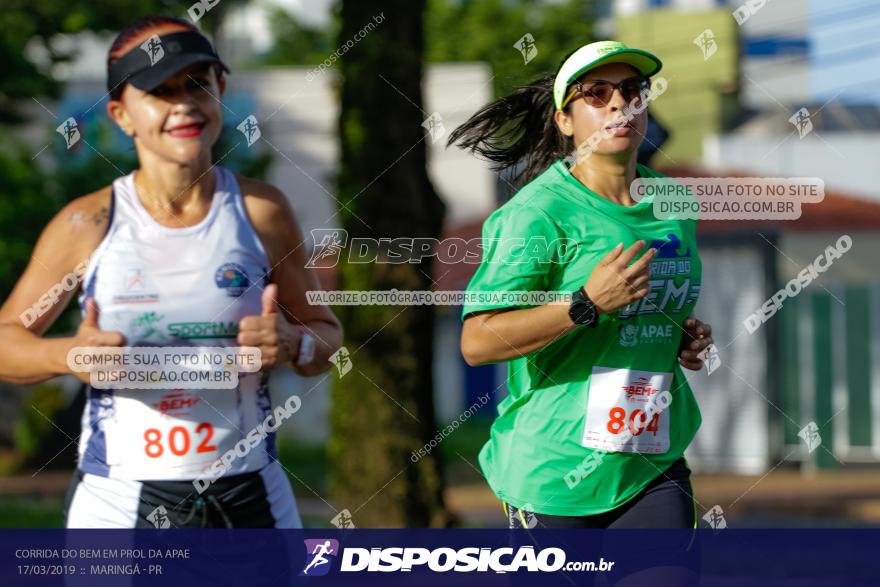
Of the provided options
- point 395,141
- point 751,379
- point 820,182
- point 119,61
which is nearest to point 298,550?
point 119,61

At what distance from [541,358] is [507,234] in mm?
337

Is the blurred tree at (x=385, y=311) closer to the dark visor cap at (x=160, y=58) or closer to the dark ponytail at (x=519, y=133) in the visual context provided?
the dark ponytail at (x=519, y=133)

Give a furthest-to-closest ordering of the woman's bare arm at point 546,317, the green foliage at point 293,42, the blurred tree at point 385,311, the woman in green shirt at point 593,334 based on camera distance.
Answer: the green foliage at point 293,42, the blurred tree at point 385,311, the woman in green shirt at point 593,334, the woman's bare arm at point 546,317

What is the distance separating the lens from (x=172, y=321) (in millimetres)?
3783

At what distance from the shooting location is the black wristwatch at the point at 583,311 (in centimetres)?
348

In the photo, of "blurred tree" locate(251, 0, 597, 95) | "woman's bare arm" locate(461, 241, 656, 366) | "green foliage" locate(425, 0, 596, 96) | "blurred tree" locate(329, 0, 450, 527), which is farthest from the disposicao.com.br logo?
"blurred tree" locate(251, 0, 597, 95)

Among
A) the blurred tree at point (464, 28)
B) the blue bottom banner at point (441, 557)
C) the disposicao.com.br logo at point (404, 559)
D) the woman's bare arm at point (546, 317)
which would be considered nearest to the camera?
the woman's bare arm at point (546, 317)

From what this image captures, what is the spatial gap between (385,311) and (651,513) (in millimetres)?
4566

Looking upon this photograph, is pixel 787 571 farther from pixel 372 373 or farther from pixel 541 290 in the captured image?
pixel 372 373

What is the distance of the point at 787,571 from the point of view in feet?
15.1

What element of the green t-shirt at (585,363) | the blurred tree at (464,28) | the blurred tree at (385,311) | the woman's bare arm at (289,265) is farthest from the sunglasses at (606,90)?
the blurred tree at (464,28)

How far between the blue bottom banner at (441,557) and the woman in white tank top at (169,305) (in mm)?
79

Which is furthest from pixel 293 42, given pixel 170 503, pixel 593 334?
pixel 593 334

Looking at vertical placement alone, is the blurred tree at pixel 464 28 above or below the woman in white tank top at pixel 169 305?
above
